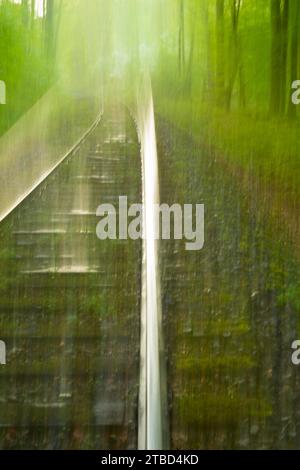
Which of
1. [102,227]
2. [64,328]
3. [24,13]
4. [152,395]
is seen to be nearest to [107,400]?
[152,395]

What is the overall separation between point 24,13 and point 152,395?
1595 mm

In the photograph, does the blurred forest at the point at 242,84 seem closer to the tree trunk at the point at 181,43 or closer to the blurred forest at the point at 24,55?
the tree trunk at the point at 181,43

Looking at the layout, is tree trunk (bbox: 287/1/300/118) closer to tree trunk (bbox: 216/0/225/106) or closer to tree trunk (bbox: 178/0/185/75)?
tree trunk (bbox: 216/0/225/106)

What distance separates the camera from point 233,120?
2102mm

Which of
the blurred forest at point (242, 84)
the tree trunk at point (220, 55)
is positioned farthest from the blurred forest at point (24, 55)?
the tree trunk at point (220, 55)

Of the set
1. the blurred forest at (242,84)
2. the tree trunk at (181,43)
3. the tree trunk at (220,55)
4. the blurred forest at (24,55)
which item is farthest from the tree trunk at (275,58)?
the blurred forest at (24,55)

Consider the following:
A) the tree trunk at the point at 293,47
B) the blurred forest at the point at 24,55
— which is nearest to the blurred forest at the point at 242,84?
the tree trunk at the point at 293,47

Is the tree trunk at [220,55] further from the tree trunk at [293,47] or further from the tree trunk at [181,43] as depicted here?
the tree trunk at [293,47]

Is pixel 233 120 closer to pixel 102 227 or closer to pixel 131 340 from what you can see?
pixel 102 227

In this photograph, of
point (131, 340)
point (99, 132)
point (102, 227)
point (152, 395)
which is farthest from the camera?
point (99, 132)

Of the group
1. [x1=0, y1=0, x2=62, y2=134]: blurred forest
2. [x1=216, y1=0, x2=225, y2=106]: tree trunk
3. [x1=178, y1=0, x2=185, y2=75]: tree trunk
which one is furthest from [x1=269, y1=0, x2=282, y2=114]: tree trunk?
[x1=0, y1=0, x2=62, y2=134]: blurred forest

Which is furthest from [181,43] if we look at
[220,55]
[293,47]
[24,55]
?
[24,55]

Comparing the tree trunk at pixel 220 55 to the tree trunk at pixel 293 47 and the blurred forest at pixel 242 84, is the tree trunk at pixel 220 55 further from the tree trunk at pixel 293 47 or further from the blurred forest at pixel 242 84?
the tree trunk at pixel 293 47

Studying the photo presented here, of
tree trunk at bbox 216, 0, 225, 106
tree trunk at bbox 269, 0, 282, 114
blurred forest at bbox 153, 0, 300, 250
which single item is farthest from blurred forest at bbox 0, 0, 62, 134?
tree trunk at bbox 269, 0, 282, 114
